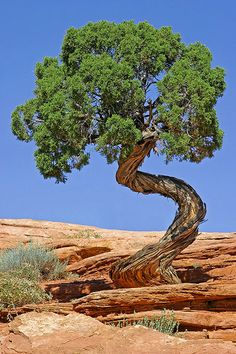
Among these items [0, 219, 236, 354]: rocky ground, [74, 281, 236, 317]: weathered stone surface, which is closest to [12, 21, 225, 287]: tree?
[0, 219, 236, 354]: rocky ground

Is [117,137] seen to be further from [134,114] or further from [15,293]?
[15,293]

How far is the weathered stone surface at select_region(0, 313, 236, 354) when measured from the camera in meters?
9.47

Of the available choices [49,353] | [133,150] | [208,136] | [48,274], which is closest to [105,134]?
[133,150]

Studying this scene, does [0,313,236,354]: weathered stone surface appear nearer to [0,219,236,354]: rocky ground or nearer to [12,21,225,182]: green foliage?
[0,219,236,354]: rocky ground

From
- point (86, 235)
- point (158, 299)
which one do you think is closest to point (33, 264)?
point (86, 235)

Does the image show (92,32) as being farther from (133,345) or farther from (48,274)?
(133,345)

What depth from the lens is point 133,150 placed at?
57.9ft

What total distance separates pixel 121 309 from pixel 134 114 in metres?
5.74

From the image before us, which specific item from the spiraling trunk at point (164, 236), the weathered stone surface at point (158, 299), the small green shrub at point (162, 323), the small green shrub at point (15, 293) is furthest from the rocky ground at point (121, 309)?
the spiraling trunk at point (164, 236)

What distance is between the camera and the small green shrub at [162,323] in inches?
479

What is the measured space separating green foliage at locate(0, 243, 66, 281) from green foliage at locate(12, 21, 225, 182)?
3.33m

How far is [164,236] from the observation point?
1809 cm

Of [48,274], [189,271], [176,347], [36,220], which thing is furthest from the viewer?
[36,220]

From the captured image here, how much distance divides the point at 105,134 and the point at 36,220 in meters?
16.2
